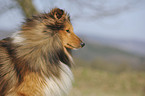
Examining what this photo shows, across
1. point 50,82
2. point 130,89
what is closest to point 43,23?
point 50,82

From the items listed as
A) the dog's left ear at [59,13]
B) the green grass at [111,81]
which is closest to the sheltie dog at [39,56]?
the dog's left ear at [59,13]

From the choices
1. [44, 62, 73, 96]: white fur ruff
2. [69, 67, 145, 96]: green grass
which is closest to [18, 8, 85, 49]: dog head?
[44, 62, 73, 96]: white fur ruff

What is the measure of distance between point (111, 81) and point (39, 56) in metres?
10.0

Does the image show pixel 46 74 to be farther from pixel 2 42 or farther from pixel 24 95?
pixel 2 42

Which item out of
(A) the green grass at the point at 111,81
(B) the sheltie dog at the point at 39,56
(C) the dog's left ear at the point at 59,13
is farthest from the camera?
(A) the green grass at the point at 111,81

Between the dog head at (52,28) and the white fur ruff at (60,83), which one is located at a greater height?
the dog head at (52,28)

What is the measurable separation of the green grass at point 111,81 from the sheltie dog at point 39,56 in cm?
745

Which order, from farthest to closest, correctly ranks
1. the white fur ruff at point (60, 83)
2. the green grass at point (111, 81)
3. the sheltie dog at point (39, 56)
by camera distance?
the green grass at point (111, 81)
the white fur ruff at point (60, 83)
the sheltie dog at point (39, 56)

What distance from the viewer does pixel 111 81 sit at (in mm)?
12016

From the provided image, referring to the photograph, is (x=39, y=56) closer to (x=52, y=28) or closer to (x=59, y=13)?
(x=52, y=28)

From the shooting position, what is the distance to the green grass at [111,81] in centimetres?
1066

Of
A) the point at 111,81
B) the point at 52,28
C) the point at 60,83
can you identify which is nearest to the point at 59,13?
the point at 52,28

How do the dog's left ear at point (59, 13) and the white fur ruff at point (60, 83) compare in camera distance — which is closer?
the white fur ruff at point (60, 83)

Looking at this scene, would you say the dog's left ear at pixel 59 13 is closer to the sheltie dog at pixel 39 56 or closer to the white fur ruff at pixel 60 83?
the sheltie dog at pixel 39 56
